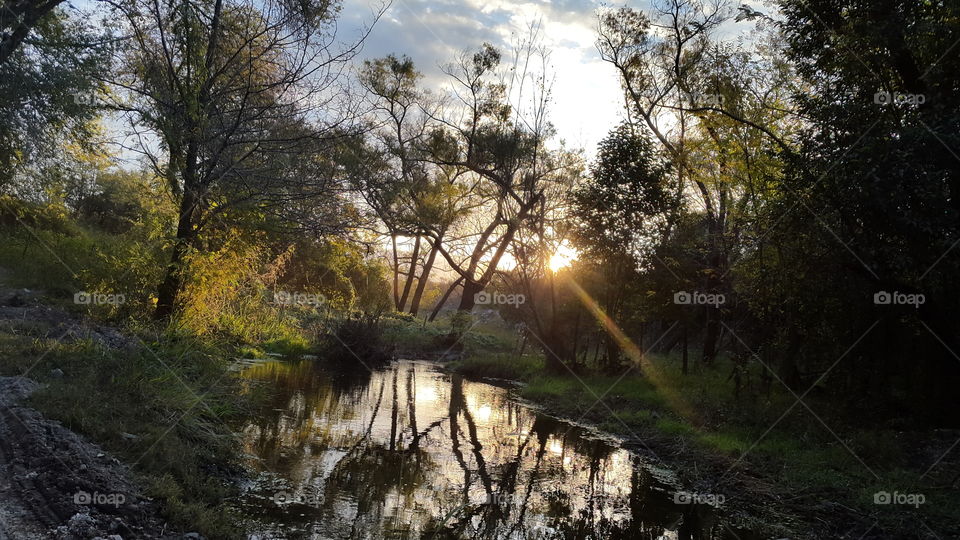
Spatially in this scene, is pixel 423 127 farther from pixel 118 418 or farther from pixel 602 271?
pixel 118 418

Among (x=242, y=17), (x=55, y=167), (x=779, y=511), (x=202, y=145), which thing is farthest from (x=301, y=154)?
(x=779, y=511)

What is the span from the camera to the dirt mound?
13.5 feet

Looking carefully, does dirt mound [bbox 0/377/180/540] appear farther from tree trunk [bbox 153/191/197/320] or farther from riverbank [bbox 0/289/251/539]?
tree trunk [bbox 153/191/197/320]

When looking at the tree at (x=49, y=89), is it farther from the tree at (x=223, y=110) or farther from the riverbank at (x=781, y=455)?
the riverbank at (x=781, y=455)

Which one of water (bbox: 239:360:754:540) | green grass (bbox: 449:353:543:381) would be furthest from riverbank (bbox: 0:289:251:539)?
green grass (bbox: 449:353:543:381)

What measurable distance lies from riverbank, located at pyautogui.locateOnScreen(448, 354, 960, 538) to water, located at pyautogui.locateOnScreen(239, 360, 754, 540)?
2.54 ft

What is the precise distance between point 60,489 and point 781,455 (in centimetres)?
956

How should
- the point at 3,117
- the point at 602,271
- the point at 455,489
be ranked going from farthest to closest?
the point at 602,271 → the point at 3,117 → the point at 455,489

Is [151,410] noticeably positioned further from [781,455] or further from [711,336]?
[711,336]

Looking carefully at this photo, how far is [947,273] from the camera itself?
890cm

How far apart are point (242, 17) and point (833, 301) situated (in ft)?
39.8

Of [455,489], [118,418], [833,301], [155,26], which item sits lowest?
[455,489]

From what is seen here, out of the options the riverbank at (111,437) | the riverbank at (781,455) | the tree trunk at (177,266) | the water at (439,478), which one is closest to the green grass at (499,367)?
the riverbank at (781,455)

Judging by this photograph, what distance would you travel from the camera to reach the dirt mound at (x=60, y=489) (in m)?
4.10
